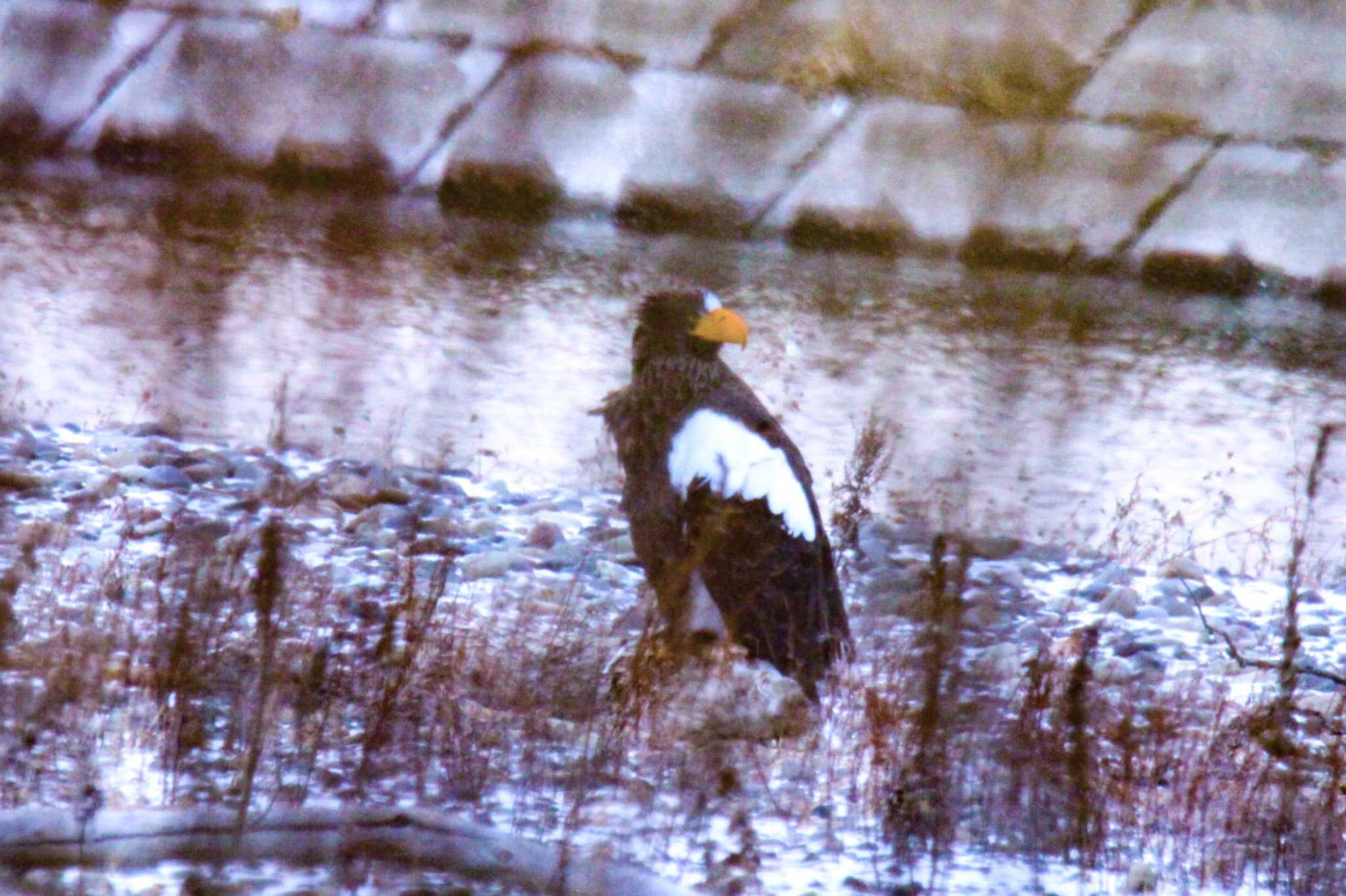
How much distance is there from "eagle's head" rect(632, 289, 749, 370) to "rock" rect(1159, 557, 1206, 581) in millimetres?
1073

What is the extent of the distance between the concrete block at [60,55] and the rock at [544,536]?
4.93 meters

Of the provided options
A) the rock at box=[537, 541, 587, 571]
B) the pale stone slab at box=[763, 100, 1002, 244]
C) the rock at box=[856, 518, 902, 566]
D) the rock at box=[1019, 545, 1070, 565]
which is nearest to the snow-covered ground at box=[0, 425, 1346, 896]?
the rock at box=[537, 541, 587, 571]

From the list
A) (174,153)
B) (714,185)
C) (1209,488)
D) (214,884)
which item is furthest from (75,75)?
(214,884)

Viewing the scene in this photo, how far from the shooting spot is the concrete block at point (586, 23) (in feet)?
26.9

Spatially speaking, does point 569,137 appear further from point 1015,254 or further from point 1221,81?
point 1221,81

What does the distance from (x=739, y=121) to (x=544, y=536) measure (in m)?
4.44

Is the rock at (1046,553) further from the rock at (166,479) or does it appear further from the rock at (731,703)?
the rock at (166,479)

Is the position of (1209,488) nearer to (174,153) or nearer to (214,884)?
(214,884)

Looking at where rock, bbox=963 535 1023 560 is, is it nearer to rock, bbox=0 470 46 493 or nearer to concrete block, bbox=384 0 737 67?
rock, bbox=0 470 46 493

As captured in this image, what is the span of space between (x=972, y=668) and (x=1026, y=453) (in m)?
2.42

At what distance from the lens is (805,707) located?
315 centimetres

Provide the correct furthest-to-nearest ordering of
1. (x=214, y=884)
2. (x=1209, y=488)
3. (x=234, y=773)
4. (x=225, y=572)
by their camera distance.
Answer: (x=1209, y=488)
(x=225, y=572)
(x=234, y=773)
(x=214, y=884)

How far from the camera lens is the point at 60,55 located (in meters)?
8.43

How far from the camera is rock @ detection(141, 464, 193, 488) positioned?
13.7 ft
